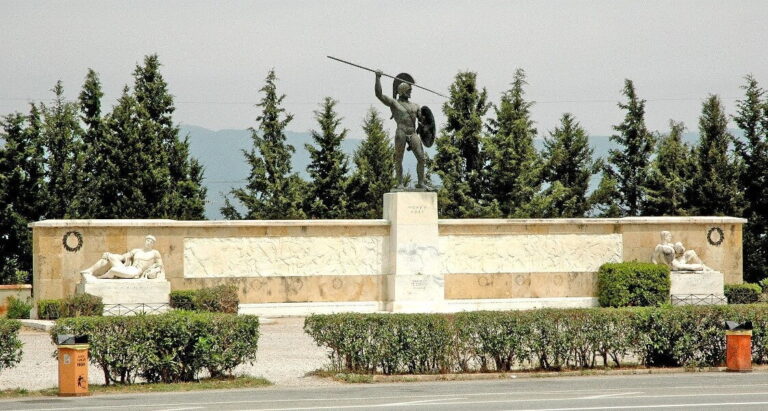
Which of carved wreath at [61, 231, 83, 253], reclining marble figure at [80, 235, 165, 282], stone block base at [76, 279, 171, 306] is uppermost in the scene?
carved wreath at [61, 231, 83, 253]

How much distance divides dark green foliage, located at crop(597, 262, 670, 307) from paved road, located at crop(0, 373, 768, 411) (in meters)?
13.3

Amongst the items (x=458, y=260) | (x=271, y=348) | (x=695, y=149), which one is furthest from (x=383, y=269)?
(x=695, y=149)

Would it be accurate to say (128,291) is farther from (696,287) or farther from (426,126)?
(696,287)

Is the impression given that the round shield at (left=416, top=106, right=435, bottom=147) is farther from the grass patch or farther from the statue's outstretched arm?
the grass patch

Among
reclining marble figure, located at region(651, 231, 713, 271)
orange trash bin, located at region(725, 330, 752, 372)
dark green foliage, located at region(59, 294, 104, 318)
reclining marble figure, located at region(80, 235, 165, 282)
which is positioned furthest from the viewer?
reclining marble figure, located at region(651, 231, 713, 271)

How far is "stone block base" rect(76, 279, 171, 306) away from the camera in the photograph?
29828mm

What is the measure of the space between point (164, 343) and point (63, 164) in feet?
85.8

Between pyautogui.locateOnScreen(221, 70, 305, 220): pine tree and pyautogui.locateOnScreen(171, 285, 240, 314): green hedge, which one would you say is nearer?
pyautogui.locateOnScreen(171, 285, 240, 314): green hedge

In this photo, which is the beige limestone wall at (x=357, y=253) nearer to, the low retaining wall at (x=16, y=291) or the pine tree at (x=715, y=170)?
the low retaining wall at (x=16, y=291)

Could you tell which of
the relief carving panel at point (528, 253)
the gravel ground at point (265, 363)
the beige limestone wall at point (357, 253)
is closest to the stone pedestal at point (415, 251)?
the beige limestone wall at point (357, 253)

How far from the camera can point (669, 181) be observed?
154 ft

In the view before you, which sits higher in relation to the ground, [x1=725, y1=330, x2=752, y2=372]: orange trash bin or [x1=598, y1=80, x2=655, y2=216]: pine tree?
[x1=598, y1=80, x2=655, y2=216]: pine tree

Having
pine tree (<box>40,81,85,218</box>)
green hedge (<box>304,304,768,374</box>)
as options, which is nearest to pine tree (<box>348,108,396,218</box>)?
pine tree (<box>40,81,85,218</box>)

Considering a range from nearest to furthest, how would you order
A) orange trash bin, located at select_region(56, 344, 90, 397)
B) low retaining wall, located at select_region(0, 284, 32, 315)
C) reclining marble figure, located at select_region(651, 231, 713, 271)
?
1. orange trash bin, located at select_region(56, 344, 90, 397)
2. low retaining wall, located at select_region(0, 284, 32, 315)
3. reclining marble figure, located at select_region(651, 231, 713, 271)
